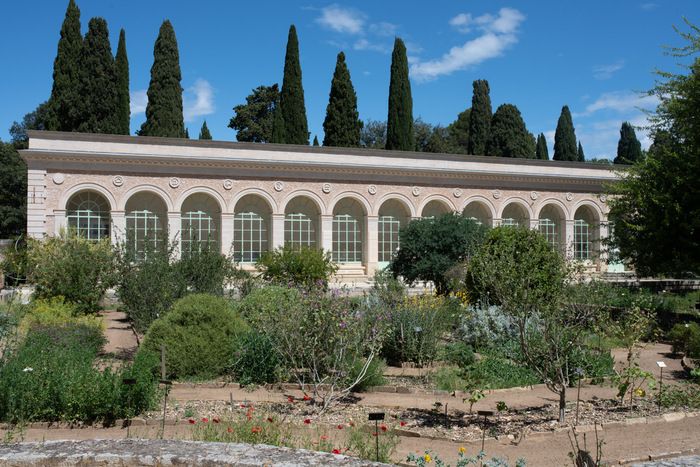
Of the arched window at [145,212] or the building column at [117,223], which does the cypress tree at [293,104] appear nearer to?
the arched window at [145,212]

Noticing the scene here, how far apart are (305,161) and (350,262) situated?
5.20 meters

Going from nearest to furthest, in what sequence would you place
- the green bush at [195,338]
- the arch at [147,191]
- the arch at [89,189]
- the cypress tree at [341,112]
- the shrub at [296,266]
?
1. the green bush at [195,338]
2. the shrub at [296,266]
3. the arch at [89,189]
4. the arch at [147,191]
5. the cypress tree at [341,112]

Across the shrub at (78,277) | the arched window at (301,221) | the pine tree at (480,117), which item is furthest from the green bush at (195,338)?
the pine tree at (480,117)

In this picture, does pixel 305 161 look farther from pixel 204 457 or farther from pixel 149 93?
pixel 204 457

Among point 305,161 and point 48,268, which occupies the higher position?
point 305,161

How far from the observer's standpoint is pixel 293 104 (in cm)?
3388

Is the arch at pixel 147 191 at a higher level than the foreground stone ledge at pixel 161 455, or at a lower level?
higher

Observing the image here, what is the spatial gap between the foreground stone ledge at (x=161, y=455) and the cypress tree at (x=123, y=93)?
31996 mm

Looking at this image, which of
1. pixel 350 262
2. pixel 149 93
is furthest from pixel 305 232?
pixel 149 93

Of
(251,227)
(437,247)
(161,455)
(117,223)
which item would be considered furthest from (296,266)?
(161,455)

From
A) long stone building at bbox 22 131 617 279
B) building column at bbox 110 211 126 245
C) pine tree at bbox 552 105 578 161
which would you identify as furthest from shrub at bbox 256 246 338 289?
pine tree at bbox 552 105 578 161

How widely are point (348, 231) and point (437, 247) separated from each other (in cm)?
1034

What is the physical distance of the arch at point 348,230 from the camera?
2928 cm

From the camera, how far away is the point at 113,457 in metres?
3.59
